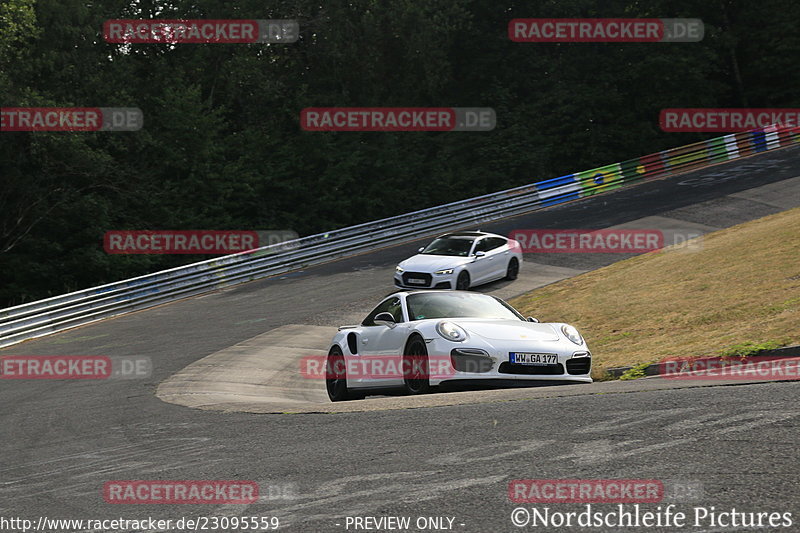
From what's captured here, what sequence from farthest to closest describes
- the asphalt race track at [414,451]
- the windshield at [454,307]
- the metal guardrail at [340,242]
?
the metal guardrail at [340,242] → the windshield at [454,307] → the asphalt race track at [414,451]

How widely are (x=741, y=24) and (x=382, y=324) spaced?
45.5m

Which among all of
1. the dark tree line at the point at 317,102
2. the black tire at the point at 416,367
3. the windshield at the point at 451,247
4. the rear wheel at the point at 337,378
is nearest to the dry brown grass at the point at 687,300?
the windshield at the point at 451,247

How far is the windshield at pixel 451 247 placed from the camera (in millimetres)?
25547

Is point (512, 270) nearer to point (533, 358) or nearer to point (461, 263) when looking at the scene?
point (461, 263)

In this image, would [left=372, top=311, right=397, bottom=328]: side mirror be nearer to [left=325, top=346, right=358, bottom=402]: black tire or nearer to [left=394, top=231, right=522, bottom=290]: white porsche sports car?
[left=325, top=346, right=358, bottom=402]: black tire

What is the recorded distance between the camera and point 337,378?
519 inches

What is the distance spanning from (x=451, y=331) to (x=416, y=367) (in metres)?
0.64

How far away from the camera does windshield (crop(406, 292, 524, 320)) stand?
40.5ft

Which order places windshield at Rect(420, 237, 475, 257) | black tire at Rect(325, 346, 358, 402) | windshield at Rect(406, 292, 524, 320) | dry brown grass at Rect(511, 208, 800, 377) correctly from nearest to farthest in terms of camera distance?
windshield at Rect(406, 292, 524, 320) < black tire at Rect(325, 346, 358, 402) < dry brown grass at Rect(511, 208, 800, 377) < windshield at Rect(420, 237, 475, 257)

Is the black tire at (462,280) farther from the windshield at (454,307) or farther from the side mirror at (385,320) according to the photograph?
the side mirror at (385,320)

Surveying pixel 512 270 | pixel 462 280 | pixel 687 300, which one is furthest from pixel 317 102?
pixel 687 300

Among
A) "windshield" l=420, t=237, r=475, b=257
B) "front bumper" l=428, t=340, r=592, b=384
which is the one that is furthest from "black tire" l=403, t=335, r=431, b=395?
"windshield" l=420, t=237, r=475, b=257

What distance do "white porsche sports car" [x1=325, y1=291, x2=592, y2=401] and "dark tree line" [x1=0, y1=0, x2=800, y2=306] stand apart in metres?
27.0

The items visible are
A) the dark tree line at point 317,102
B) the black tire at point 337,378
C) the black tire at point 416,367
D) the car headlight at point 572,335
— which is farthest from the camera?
the dark tree line at point 317,102
